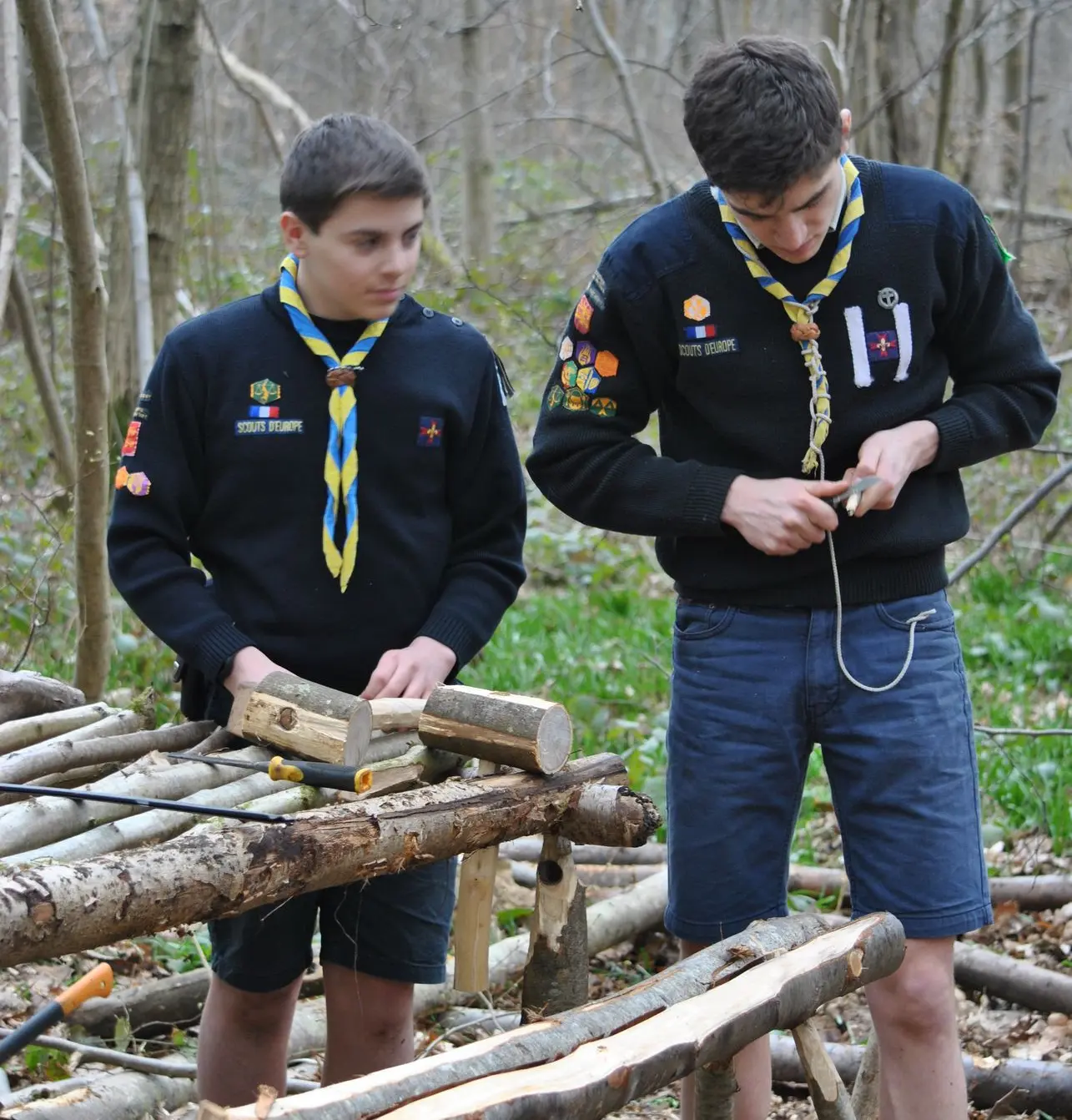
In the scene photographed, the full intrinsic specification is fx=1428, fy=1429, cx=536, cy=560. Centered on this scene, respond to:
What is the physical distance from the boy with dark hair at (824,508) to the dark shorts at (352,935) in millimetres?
495

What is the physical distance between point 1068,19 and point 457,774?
16599 mm

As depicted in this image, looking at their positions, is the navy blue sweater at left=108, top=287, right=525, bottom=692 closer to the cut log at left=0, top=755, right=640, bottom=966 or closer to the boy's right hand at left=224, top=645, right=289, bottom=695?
the boy's right hand at left=224, top=645, right=289, bottom=695

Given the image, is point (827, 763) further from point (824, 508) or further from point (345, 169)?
point (345, 169)

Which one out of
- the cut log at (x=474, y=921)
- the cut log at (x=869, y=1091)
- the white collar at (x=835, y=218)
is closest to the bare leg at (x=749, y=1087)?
the cut log at (x=869, y=1091)

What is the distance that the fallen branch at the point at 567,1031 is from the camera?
1776 mm

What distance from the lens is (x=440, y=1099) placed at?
5.90ft

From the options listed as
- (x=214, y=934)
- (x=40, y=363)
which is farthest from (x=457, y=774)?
(x=40, y=363)

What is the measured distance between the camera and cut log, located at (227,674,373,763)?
8.19 feet

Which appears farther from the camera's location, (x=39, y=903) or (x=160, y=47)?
(x=160, y=47)

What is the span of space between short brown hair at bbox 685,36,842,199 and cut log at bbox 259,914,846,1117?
4.20 ft

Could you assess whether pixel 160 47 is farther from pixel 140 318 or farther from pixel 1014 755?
pixel 1014 755

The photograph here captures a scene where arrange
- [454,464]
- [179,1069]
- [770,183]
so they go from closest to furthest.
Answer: [770,183], [454,464], [179,1069]

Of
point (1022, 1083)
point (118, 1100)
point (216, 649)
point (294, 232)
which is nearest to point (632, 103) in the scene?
point (294, 232)

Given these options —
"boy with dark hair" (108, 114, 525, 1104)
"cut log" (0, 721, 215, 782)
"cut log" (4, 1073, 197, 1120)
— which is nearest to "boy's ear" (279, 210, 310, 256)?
"boy with dark hair" (108, 114, 525, 1104)
